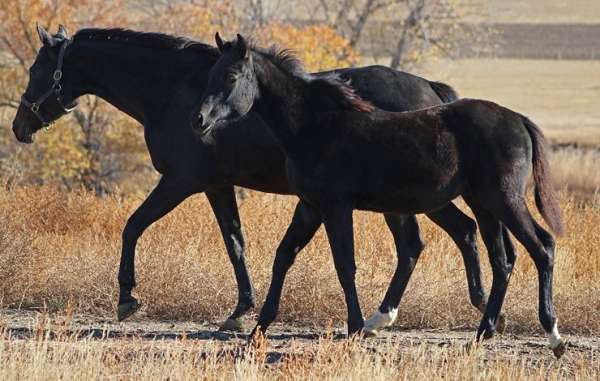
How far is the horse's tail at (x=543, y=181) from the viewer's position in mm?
8273

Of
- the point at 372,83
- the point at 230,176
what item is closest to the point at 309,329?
the point at 230,176

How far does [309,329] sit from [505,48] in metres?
71.4

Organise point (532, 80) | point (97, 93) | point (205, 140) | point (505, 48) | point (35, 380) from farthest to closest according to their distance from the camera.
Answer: point (505, 48) → point (532, 80) → point (97, 93) → point (205, 140) → point (35, 380)

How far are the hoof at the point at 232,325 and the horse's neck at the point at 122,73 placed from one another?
5.49ft

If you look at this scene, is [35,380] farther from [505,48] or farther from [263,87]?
[505,48]

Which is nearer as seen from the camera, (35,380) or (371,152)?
(35,380)

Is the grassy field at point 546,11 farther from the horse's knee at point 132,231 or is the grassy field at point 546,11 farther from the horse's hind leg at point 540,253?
the horse's hind leg at point 540,253

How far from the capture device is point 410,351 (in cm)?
810

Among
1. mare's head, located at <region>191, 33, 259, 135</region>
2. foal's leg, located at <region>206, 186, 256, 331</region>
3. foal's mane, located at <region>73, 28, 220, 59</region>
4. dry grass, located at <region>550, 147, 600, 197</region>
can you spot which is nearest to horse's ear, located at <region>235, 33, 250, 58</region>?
mare's head, located at <region>191, 33, 259, 135</region>

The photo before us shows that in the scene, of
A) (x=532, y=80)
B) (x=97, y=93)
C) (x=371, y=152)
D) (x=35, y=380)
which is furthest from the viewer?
(x=532, y=80)

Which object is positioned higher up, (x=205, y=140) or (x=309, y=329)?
(x=205, y=140)

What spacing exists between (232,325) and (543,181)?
2522 mm

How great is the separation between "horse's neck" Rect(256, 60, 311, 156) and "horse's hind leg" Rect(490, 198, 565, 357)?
4.63ft

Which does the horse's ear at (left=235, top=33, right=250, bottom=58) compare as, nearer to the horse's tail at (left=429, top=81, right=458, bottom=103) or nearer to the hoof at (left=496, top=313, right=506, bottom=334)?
the horse's tail at (left=429, top=81, right=458, bottom=103)
